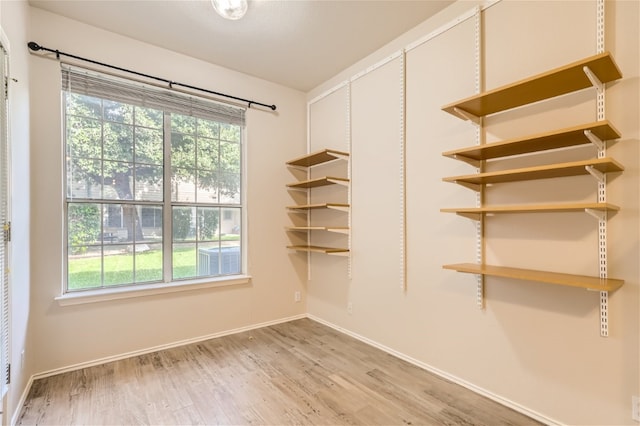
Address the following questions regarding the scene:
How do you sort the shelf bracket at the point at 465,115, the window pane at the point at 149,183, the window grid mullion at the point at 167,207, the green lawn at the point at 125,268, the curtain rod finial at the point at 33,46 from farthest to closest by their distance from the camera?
1. the window grid mullion at the point at 167,207
2. the window pane at the point at 149,183
3. the green lawn at the point at 125,268
4. the curtain rod finial at the point at 33,46
5. the shelf bracket at the point at 465,115

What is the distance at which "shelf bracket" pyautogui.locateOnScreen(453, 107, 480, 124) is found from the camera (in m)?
2.10

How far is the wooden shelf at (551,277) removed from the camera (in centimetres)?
156

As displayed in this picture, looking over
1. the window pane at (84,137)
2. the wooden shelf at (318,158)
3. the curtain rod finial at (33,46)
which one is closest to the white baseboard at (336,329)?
the window pane at (84,137)

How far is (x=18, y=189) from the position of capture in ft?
6.76

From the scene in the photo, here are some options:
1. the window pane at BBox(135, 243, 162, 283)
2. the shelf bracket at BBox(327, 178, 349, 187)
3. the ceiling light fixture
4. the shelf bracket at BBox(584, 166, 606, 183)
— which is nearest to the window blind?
the ceiling light fixture

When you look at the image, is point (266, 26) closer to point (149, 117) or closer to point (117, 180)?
point (149, 117)

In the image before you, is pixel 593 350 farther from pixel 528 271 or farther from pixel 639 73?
pixel 639 73

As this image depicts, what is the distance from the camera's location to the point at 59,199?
101 inches

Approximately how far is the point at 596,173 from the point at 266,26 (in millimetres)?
2612

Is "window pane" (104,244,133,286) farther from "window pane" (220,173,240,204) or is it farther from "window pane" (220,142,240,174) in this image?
"window pane" (220,142,240,174)

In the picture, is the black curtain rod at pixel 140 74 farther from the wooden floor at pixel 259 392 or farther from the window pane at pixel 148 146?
the wooden floor at pixel 259 392

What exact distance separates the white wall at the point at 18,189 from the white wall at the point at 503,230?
265 cm

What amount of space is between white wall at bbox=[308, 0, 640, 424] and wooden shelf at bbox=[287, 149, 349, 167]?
23 centimetres

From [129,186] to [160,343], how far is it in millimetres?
1540
